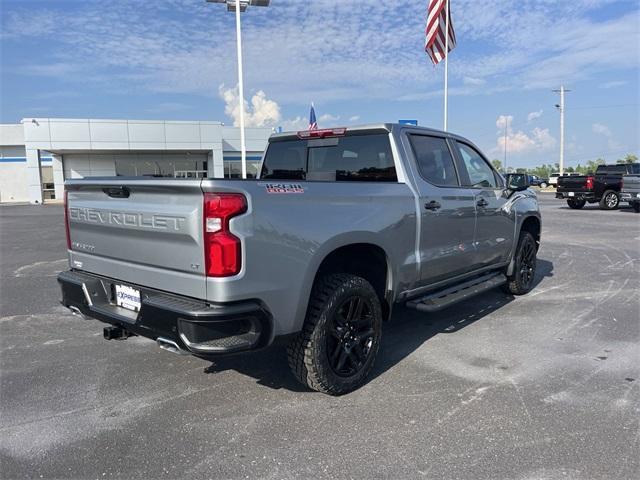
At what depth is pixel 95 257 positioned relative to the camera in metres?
3.70

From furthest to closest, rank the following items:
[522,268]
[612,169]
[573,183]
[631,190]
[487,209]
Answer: [612,169], [573,183], [631,190], [522,268], [487,209]

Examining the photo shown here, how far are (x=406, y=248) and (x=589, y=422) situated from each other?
177 centimetres

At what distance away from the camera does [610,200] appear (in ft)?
67.1

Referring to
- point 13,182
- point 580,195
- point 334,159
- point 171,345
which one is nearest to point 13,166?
point 13,182

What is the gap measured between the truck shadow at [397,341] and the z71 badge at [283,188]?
1.36 metres

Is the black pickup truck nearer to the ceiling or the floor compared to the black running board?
nearer to the ceiling

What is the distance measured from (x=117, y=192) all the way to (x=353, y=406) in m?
2.21

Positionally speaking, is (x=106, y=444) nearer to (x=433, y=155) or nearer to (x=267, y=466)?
(x=267, y=466)

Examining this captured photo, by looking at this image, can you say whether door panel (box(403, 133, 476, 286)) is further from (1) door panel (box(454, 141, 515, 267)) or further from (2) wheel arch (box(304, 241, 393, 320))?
(2) wheel arch (box(304, 241, 393, 320))

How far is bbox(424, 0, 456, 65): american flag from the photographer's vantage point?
14.4 meters

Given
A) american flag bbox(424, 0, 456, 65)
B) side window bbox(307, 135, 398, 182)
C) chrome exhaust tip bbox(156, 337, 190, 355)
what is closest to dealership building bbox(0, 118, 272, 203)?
american flag bbox(424, 0, 456, 65)

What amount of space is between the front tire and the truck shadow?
0.28m

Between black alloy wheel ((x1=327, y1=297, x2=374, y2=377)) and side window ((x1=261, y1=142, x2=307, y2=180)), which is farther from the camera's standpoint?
side window ((x1=261, y1=142, x2=307, y2=180))

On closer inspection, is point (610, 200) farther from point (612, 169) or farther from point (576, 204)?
point (612, 169)
